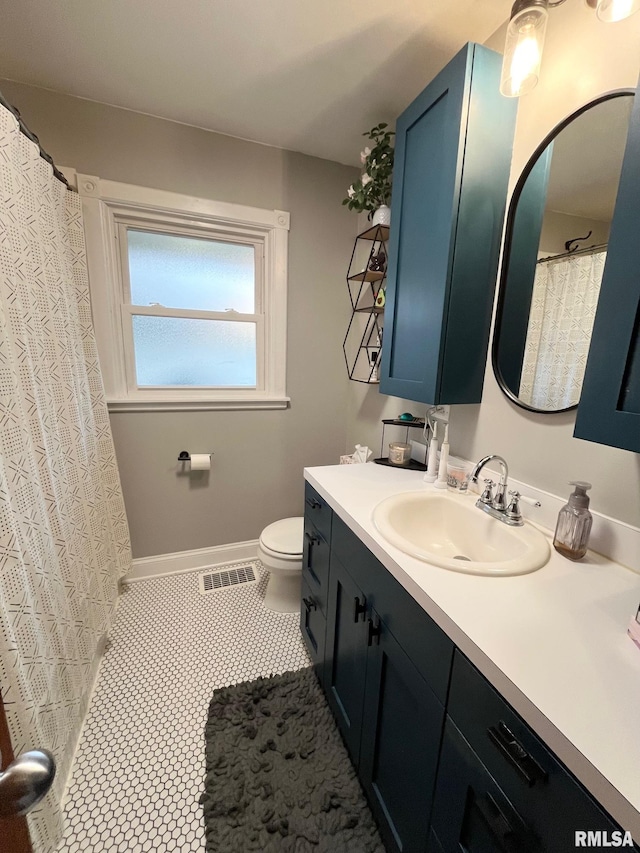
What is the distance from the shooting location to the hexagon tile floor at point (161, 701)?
3.24 ft

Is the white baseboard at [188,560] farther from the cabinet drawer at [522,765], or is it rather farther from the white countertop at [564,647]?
the cabinet drawer at [522,765]

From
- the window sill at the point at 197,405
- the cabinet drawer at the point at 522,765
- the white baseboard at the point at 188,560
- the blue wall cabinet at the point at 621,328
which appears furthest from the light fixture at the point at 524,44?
the white baseboard at the point at 188,560

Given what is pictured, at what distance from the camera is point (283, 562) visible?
166 centimetres

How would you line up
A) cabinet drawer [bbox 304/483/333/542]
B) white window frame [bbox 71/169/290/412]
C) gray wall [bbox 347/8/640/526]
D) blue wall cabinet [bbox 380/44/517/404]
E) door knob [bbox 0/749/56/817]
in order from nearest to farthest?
door knob [bbox 0/749/56/817] < gray wall [bbox 347/8/640/526] < blue wall cabinet [bbox 380/44/517/404] < cabinet drawer [bbox 304/483/333/542] < white window frame [bbox 71/169/290/412]

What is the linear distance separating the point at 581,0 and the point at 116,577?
106 inches

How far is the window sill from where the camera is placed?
180 centimetres

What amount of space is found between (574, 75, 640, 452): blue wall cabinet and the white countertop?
34cm

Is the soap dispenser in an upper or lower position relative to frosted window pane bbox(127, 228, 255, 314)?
lower

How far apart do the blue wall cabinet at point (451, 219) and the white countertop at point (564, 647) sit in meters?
0.63

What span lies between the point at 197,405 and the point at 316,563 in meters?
1.13

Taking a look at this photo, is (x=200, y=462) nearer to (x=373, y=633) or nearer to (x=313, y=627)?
(x=313, y=627)

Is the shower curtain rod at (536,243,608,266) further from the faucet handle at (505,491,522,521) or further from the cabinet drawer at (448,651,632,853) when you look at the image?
the cabinet drawer at (448,651,632,853)

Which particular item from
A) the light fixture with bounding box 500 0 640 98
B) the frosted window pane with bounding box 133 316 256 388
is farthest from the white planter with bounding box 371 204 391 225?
the frosted window pane with bounding box 133 316 256 388
